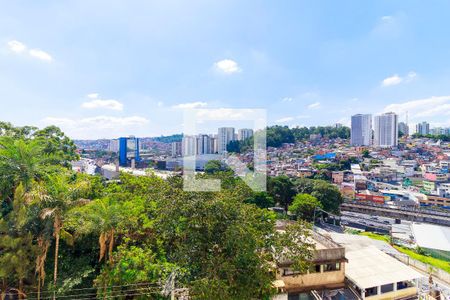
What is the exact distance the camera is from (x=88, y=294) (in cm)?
448

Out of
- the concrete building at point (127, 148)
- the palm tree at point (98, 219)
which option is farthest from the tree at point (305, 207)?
the concrete building at point (127, 148)

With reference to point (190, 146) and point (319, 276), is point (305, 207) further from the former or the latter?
point (190, 146)

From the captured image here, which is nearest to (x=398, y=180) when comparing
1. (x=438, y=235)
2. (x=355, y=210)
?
(x=355, y=210)

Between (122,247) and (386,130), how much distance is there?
204ft

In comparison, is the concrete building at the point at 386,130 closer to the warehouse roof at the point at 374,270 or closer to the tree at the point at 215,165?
the warehouse roof at the point at 374,270

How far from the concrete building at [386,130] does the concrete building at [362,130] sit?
5.03 ft

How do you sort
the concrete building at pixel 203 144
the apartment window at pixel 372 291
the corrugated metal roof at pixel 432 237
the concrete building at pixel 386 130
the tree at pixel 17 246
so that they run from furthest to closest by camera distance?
the concrete building at pixel 386 130 < the corrugated metal roof at pixel 432 237 < the concrete building at pixel 203 144 < the apartment window at pixel 372 291 < the tree at pixel 17 246

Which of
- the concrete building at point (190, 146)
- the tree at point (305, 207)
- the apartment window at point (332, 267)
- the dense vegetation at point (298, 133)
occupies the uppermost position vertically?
the dense vegetation at point (298, 133)

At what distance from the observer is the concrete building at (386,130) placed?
52906 millimetres

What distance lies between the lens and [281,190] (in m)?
20.7

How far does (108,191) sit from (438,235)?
67.0ft

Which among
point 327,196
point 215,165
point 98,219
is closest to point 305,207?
point 327,196

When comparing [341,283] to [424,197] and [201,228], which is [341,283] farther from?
[424,197]

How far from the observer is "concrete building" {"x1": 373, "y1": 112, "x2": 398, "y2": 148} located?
174ft
